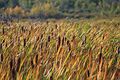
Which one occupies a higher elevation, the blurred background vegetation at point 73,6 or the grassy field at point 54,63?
the grassy field at point 54,63

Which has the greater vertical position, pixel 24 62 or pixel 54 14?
pixel 24 62

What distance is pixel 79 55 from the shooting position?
3934 millimetres

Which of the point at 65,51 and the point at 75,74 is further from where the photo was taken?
the point at 65,51

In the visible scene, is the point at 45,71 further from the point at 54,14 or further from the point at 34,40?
the point at 54,14

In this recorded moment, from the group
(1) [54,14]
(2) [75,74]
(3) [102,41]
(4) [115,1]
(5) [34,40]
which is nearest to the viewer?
(2) [75,74]

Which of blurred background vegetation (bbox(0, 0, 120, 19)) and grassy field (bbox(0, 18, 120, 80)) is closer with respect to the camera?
grassy field (bbox(0, 18, 120, 80))

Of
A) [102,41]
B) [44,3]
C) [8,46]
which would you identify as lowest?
[44,3]

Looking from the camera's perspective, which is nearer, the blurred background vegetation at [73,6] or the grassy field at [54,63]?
the grassy field at [54,63]

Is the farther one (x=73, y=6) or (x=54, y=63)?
(x=73, y=6)

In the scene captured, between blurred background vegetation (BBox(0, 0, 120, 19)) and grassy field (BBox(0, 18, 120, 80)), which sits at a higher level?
grassy field (BBox(0, 18, 120, 80))

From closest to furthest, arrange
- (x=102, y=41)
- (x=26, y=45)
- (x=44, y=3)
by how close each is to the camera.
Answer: (x=26, y=45) → (x=102, y=41) → (x=44, y=3)

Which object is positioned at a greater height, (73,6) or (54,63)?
(54,63)

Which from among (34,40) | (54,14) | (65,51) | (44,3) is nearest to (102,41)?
(34,40)

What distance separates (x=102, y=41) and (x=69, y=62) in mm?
1702
